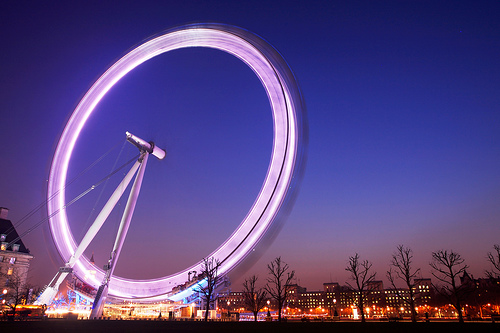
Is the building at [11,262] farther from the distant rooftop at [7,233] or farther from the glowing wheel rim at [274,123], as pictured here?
the glowing wheel rim at [274,123]

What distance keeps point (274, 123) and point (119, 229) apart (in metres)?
15.9

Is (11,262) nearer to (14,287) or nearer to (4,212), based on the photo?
(14,287)

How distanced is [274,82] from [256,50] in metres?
2.81

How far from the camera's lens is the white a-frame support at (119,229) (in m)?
28.8

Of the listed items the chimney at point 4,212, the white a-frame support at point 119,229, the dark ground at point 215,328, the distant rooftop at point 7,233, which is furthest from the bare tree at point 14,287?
the dark ground at point 215,328

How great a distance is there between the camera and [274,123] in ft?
87.1

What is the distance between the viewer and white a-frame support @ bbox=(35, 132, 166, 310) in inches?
1134

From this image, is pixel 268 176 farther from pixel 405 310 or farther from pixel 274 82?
pixel 405 310

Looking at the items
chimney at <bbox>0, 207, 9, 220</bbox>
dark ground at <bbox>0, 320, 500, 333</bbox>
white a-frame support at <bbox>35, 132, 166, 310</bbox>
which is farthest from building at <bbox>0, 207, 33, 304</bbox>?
dark ground at <bbox>0, 320, 500, 333</bbox>

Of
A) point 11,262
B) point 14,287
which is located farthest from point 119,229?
point 11,262

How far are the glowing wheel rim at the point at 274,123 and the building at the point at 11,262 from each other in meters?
23.5

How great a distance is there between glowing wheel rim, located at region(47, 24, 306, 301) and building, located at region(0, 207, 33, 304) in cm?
2346

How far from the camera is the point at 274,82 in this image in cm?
2642

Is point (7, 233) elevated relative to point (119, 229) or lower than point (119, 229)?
elevated
